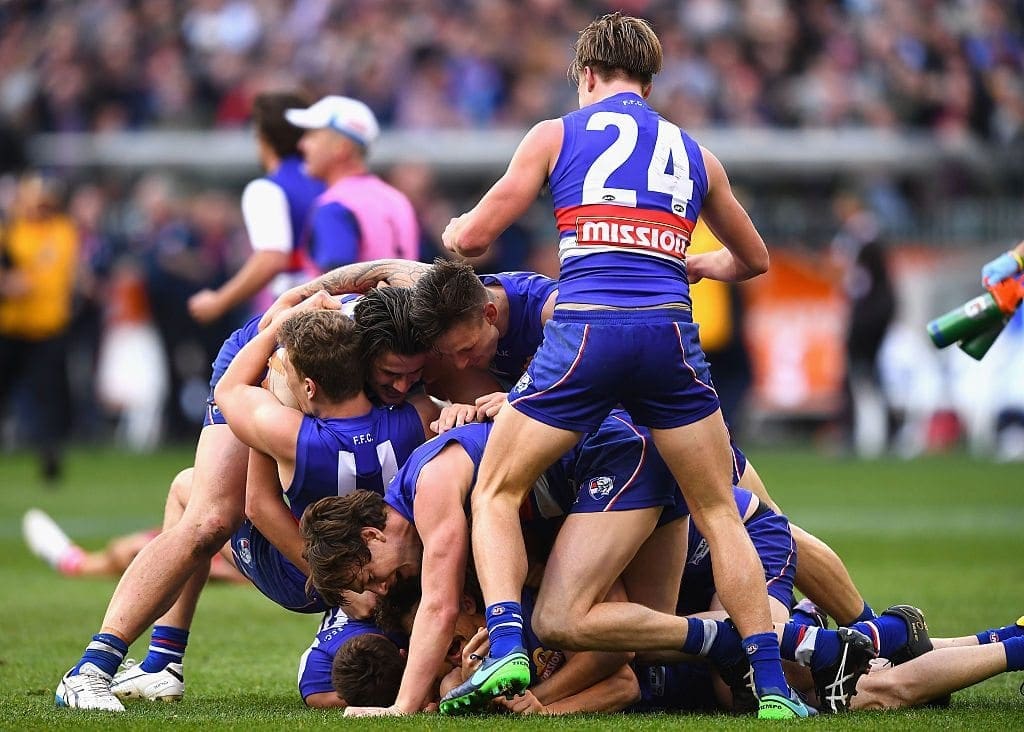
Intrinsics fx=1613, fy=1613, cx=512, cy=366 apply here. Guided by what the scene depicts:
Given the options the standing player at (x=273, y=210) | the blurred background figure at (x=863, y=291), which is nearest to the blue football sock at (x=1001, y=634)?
the standing player at (x=273, y=210)

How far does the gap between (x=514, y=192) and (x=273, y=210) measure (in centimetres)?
384

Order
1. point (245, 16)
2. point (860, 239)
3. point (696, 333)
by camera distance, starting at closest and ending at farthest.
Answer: point (696, 333)
point (860, 239)
point (245, 16)

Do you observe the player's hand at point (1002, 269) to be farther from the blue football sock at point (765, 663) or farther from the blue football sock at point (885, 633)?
the blue football sock at point (765, 663)

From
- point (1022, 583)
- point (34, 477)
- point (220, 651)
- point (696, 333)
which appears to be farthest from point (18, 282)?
point (696, 333)

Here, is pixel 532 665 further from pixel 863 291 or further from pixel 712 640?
pixel 863 291

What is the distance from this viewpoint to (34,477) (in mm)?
16141

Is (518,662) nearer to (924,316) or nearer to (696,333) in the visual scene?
(696,333)

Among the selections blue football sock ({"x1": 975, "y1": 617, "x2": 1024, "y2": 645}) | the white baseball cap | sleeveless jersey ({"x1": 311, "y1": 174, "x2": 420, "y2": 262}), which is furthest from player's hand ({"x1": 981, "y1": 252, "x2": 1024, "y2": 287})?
the white baseball cap

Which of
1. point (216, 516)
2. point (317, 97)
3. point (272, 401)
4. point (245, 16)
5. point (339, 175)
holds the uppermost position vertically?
point (245, 16)

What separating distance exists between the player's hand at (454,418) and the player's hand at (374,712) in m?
1.02

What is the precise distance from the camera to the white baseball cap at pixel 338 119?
357 inches

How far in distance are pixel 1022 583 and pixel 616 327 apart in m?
4.83

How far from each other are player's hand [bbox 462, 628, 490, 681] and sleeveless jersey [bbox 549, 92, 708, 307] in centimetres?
118

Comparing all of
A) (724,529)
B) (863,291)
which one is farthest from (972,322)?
(863,291)
